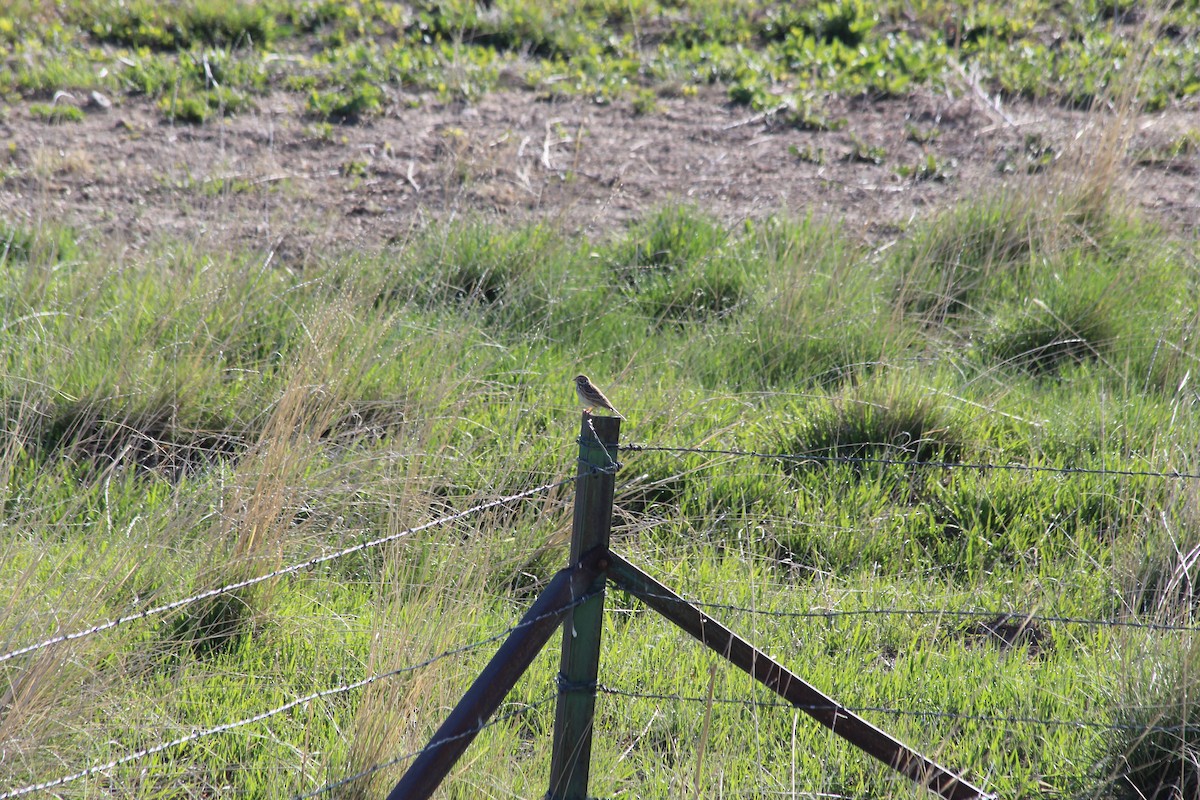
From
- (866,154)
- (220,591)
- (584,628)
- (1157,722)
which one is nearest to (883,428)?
(1157,722)

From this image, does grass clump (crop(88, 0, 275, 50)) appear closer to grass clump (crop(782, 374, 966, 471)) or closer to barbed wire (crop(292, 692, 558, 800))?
grass clump (crop(782, 374, 966, 471))

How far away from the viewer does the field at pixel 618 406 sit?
300cm

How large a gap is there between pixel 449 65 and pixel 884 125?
3.13 meters

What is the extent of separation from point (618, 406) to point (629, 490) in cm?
61

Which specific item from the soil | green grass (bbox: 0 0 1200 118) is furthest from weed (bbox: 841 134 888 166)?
green grass (bbox: 0 0 1200 118)

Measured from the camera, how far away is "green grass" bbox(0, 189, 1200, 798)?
2982 millimetres

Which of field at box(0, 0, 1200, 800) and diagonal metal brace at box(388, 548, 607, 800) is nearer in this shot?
diagonal metal brace at box(388, 548, 607, 800)

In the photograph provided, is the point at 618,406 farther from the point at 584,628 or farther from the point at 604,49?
the point at 604,49

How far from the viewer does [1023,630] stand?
11.8ft

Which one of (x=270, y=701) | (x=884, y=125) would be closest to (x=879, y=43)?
(x=884, y=125)

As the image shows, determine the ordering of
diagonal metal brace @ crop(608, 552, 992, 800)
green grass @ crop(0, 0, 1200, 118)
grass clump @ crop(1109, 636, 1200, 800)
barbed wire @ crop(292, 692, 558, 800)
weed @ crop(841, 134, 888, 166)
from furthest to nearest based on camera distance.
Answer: green grass @ crop(0, 0, 1200, 118) < weed @ crop(841, 134, 888, 166) < grass clump @ crop(1109, 636, 1200, 800) < diagonal metal brace @ crop(608, 552, 992, 800) < barbed wire @ crop(292, 692, 558, 800)

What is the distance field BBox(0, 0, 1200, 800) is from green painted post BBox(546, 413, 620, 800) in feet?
0.99

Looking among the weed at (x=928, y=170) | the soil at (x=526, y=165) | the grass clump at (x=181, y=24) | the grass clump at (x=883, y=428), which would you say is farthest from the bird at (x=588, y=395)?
the grass clump at (x=181, y=24)

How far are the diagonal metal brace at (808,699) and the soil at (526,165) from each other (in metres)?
3.35
